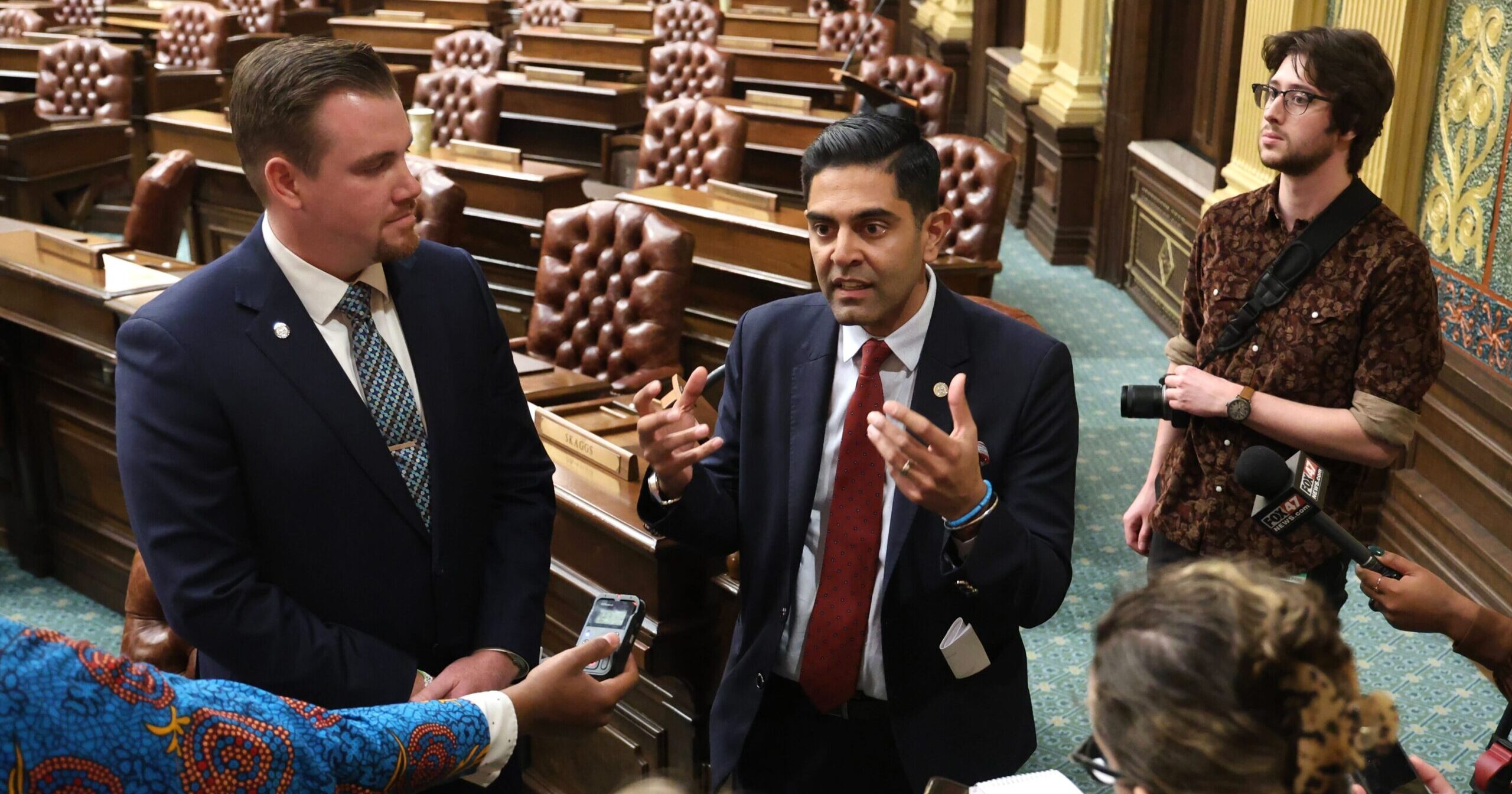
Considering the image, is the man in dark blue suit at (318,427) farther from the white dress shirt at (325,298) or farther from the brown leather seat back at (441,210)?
the brown leather seat back at (441,210)

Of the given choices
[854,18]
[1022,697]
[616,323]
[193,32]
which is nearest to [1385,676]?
[1022,697]

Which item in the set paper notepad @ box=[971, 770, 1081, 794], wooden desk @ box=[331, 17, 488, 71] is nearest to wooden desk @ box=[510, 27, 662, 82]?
wooden desk @ box=[331, 17, 488, 71]

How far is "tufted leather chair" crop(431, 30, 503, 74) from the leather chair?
3.26m

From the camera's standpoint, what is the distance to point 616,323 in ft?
12.9

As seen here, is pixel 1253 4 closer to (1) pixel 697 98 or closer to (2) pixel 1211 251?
(1) pixel 697 98

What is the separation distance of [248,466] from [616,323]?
87.8 inches

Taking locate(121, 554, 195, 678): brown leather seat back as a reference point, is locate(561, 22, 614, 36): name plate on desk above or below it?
above

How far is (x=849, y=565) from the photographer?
182cm

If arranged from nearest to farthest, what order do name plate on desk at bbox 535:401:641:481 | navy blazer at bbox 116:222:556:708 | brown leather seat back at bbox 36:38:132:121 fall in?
navy blazer at bbox 116:222:556:708 < name plate on desk at bbox 535:401:641:481 < brown leather seat back at bbox 36:38:132:121

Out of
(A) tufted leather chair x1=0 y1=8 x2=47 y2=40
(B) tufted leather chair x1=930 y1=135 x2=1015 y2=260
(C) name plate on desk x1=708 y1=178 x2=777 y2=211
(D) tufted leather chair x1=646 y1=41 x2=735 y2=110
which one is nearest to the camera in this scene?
(C) name plate on desk x1=708 y1=178 x2=777 y2=211

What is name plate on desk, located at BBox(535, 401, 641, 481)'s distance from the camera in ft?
8.69

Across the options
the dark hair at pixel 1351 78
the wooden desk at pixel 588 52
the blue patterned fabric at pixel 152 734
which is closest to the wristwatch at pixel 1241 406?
the dark hair at pixel 1351 78

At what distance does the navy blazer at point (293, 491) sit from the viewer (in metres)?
Answer: 1.69

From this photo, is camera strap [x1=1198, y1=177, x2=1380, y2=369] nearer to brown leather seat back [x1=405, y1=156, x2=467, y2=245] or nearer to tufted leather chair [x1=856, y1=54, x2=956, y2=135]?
brown leather seat back [x1=405, y1=156, x2=467, y2=245]
